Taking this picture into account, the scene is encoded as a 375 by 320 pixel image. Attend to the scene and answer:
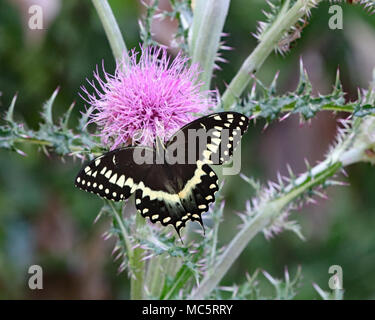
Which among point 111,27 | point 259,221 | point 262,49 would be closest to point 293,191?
point 259,221

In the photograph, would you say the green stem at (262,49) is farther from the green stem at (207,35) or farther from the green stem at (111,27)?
the green stem at (111,27)

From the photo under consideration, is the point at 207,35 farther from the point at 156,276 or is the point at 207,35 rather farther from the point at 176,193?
the point at 156,276

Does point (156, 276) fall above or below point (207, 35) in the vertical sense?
below

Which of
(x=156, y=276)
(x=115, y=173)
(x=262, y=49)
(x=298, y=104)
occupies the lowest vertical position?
(x=156, y=276)

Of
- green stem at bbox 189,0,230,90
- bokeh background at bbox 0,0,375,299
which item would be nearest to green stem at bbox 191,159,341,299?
green stem at bbox 189,0,230,90

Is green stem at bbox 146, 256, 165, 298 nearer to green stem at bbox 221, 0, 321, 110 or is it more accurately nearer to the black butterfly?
the black butterfly
